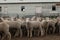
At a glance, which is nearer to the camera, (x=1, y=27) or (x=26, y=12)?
(x=1, y=27)

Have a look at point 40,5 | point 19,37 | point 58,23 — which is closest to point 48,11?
point 40,5

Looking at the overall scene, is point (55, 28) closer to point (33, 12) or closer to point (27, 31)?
→ point (27, 31)

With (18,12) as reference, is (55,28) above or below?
above

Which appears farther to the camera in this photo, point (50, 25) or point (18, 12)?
point (18, 12)

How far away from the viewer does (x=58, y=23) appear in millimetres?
10359

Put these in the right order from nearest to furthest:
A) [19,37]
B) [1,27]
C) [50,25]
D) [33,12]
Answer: [1,27] → [19,37] → [50,25] → [33,12]

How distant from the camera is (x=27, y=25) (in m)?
9.21

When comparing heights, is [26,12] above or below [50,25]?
below

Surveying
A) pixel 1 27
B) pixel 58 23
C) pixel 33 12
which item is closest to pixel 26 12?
pixel 33 12

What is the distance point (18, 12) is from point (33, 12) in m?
1.90

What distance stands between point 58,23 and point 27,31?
6.65 feet

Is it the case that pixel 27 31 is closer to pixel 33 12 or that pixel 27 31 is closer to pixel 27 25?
pixel 27 25

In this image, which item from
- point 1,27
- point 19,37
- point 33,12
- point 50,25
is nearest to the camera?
point 1,27

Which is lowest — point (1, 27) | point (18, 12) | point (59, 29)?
point (18, 12)
